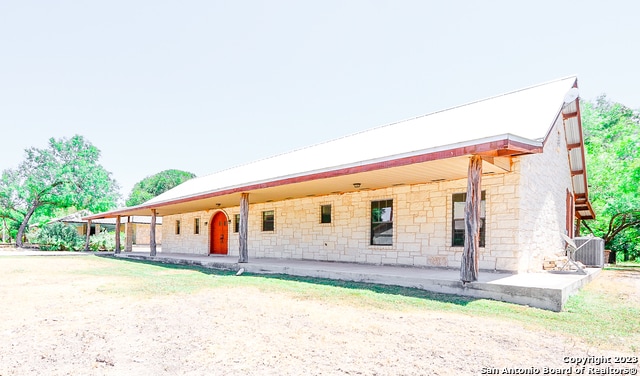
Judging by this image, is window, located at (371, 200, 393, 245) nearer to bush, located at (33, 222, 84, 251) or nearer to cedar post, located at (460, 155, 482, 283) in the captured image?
cedar post, located at (460, 155, 482, 283)

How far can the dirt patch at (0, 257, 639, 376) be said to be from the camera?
338 cm

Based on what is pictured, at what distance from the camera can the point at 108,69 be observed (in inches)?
801

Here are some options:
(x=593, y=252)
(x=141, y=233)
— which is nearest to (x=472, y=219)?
(x=593, y=252)

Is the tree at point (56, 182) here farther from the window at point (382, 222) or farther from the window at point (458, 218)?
the window at point (458, 218)

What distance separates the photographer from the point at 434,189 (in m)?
10.2

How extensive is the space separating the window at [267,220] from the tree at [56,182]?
20380mm

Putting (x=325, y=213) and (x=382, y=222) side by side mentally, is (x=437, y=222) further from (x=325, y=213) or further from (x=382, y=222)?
(x=325, y=213)

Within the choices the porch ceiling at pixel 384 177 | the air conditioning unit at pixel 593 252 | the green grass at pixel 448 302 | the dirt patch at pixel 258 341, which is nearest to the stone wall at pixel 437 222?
the porch ceiling at pixel 384 177

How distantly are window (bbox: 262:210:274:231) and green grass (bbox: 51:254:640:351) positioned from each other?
639 cm

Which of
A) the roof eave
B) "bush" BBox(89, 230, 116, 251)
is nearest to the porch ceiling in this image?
the roof eave

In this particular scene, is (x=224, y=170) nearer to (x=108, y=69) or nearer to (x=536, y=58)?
(x=108, y=69)

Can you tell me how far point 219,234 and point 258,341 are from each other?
1588cm

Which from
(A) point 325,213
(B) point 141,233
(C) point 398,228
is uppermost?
(A) point 325,213

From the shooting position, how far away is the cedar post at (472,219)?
6.67 m
